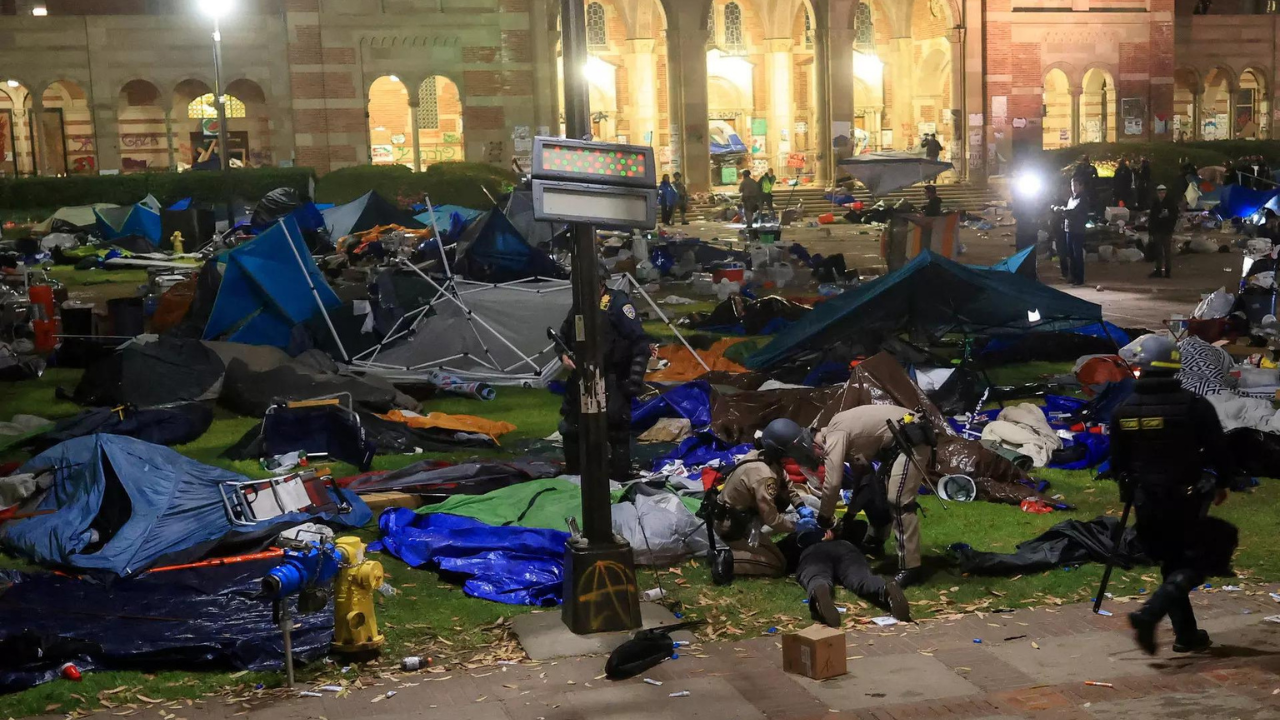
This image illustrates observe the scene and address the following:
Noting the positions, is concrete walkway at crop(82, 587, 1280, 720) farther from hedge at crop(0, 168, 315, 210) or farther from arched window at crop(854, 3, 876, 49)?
arched window at crop(854, 3, 876, 49)

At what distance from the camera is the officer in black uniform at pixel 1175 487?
6.91 meters

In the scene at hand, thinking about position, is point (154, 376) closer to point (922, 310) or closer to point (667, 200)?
point (922, 310)

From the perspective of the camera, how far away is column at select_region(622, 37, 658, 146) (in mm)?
48781

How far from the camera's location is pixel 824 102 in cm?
4359

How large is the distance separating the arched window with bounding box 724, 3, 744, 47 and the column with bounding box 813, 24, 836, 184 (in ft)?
21.6

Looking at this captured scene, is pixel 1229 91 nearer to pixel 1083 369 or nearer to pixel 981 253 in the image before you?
pixel 981 253

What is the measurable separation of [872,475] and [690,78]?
1364 inches

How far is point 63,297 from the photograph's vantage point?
2158 centimetres

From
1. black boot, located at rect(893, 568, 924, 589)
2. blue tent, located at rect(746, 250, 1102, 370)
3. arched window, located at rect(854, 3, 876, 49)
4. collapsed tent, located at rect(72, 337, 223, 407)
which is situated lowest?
black boot, located at rect(893, 568, 924, 589)

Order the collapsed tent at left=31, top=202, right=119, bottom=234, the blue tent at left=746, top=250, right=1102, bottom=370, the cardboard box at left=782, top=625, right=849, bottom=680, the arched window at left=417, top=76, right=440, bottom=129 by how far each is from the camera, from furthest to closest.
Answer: the arched window at left=417, top=76, right=440, bottom=129 < the collapsed tent at left=31, top=202, right=119, bottom=234 < the blue tent at left=746, top=250, right=1102, bottom=370 < the cardboard box at left=782, top=625, right=849, bottom=680

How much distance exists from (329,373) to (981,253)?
18.1 m

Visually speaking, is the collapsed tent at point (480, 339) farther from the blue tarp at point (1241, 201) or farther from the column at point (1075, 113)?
the column at point (1075, 113)

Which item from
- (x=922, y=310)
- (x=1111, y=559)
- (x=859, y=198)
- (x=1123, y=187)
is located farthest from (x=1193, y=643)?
(x=859, y=198)

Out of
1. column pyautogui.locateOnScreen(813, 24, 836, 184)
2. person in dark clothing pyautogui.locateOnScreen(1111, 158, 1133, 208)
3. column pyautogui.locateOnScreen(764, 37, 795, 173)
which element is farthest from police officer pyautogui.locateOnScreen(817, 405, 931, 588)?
column pyautogui.locateOnScreen(764, 37, 795, 173)
